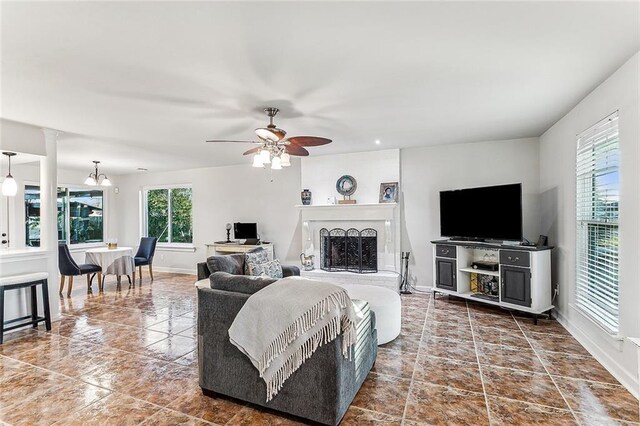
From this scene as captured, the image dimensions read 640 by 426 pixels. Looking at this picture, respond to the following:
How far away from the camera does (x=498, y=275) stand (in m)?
4.18

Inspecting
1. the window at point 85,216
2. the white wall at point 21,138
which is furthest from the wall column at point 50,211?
the window at point 85,216

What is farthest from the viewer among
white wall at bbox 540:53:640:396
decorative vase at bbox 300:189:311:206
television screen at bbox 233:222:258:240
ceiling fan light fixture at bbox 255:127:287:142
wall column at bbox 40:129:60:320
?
television screen at bbox 233:222:258:240

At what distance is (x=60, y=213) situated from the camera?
292 inches

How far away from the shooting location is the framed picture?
544 cm

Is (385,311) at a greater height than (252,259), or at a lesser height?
lesser

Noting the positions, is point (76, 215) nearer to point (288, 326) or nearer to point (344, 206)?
point (344, 206)

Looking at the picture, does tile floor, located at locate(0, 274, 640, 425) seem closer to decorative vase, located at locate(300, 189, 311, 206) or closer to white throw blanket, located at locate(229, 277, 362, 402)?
white throw blanket, located at locate(229, 277, 362, 402)

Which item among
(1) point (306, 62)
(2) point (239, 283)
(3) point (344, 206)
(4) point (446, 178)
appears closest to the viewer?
(2) point (239, 283)

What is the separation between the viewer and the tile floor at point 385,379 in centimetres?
211

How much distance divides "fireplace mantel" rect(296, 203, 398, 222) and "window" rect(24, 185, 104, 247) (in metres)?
5.43

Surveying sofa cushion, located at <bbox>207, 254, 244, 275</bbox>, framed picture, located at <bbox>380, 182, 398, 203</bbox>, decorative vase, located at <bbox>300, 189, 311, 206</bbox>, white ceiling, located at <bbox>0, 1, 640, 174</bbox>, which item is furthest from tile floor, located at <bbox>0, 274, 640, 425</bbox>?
decorative vase, located at <bbox>300, 189, 311, 206</bbox>

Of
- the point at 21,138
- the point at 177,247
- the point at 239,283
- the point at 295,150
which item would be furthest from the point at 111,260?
the point at 239,283

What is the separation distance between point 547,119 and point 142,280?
7.43 m

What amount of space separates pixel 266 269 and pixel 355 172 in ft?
8.60
